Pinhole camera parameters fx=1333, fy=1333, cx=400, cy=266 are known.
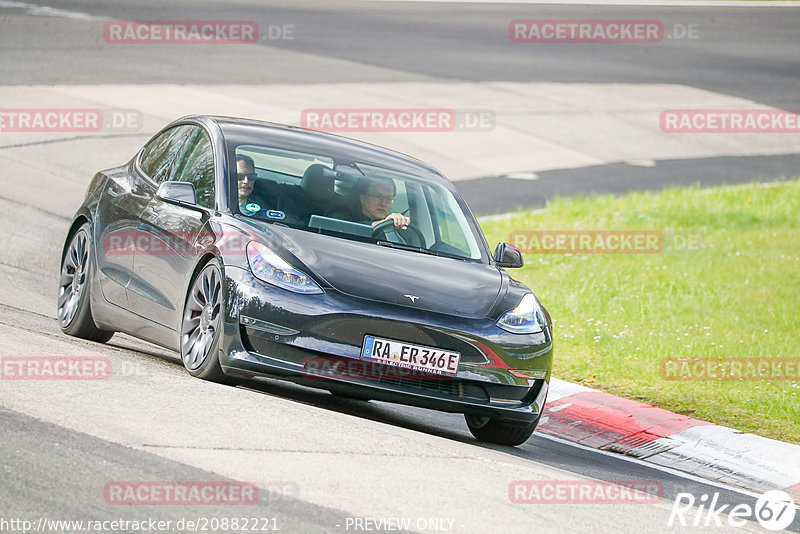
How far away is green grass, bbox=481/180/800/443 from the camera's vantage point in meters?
10.5

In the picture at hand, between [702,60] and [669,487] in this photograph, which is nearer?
[669,487]

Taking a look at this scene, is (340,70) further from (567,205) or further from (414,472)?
(414,472)

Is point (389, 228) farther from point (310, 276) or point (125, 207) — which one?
point (125, 207)

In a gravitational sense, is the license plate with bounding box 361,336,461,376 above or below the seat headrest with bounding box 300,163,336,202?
below

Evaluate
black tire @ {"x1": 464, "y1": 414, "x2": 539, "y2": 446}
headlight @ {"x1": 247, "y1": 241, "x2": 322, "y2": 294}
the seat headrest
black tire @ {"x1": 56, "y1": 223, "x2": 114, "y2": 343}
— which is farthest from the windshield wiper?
black tire @ {"x1": 56, "y1": 223, "x2": 114, "y2": 343}

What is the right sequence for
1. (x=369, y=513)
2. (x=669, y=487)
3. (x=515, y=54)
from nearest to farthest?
(x=369, y=513) → (x=669, y=487) → (x=515, y=54)

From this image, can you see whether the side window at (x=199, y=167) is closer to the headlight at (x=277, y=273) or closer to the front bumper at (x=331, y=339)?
the headlight at (x=277, y=273)

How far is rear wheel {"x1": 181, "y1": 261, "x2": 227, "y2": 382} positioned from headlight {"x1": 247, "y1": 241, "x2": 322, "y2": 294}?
0.24 metres

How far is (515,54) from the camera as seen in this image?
29.9 m

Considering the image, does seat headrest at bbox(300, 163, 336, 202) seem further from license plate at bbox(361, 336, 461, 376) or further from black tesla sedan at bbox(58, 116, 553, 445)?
license plate at bbox(361, 336, 461, 376)

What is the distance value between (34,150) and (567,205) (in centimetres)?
719

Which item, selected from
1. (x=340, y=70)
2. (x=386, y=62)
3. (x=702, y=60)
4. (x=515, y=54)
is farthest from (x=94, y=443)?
(x=702, y=60)

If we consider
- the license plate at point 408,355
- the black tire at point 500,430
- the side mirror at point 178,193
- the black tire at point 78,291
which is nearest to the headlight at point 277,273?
the license plate at point 408,355

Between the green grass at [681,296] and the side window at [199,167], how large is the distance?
3.67 m
